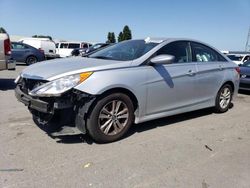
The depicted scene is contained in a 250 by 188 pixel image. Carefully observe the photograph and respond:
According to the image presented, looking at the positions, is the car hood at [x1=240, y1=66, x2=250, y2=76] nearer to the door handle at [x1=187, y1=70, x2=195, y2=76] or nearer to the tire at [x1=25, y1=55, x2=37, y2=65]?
the door handle at [x1=187, y1=70, x2=195, y2=76]

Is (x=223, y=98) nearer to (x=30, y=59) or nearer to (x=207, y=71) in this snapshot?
(x=207, y=71)

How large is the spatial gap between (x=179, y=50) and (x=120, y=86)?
1.74 m

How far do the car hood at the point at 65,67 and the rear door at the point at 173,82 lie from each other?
2.02 feet

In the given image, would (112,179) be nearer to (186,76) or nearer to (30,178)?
(30,178)

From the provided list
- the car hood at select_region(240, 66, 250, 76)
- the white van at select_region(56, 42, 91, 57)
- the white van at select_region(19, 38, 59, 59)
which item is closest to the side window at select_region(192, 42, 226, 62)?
the car hood at select_region(240, 66, 250, 76)

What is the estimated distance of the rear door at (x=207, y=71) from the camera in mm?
6121

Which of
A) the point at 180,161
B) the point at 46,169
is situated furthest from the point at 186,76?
the point at 46,169

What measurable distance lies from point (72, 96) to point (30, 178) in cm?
127

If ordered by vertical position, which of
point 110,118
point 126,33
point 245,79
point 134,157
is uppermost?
point 126,33

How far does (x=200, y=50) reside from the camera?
6320 millimetres

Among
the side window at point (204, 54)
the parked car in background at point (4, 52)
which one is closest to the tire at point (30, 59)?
the parked car in background at point (4, 52)

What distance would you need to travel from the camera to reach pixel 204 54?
643cm

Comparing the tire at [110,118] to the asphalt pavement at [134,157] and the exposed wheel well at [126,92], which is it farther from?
the asphalt pavement at [134,157]

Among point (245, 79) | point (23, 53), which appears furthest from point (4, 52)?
point (23, 53)
